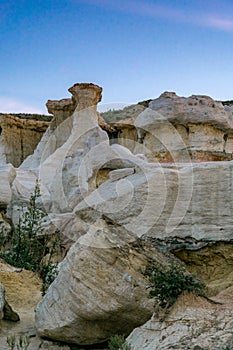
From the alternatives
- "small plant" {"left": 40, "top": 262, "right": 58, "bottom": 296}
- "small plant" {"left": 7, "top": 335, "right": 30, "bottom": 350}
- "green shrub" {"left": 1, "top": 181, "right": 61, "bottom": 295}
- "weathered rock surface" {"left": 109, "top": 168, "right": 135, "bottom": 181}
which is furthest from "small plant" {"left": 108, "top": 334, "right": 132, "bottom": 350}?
"green shrub" {"left": 1, "top": 181, "right": 61, "bottom": 295}

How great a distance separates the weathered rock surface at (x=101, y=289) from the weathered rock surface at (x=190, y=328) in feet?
1.83

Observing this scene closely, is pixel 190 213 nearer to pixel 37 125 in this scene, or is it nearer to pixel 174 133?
pixel 174 133

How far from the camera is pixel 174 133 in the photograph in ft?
43.0

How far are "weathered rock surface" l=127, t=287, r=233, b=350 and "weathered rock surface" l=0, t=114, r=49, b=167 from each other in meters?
13.7

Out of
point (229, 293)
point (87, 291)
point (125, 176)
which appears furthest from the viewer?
point (125, 176)

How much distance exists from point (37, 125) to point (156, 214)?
1296 centimetres

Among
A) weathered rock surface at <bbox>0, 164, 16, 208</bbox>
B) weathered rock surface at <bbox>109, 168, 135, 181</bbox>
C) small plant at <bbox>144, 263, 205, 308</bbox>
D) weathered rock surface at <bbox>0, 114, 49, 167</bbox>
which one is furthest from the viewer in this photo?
weathered rock surface at <bbox>0, 114, 49, 167</bbox>

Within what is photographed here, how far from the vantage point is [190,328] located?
13.5 feet

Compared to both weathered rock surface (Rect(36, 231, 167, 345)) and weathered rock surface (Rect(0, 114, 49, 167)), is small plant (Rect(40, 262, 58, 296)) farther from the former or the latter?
weathered rock surface (Rect(0, 114, 49, 167))

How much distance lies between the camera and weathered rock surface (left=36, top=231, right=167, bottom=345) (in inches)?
201

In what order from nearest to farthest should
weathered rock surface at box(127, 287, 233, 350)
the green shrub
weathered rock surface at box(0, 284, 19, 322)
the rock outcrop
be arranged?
weathered rock surface at box(127, 287, 233, 350), weathered rock surface at box(0, 284, 19, 322), the green shrub, the rock outcrop

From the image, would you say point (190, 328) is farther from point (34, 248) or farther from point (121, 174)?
point (34, 248)

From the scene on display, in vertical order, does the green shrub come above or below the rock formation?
below

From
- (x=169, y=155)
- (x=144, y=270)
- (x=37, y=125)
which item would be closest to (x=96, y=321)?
(x=144, y=270)
